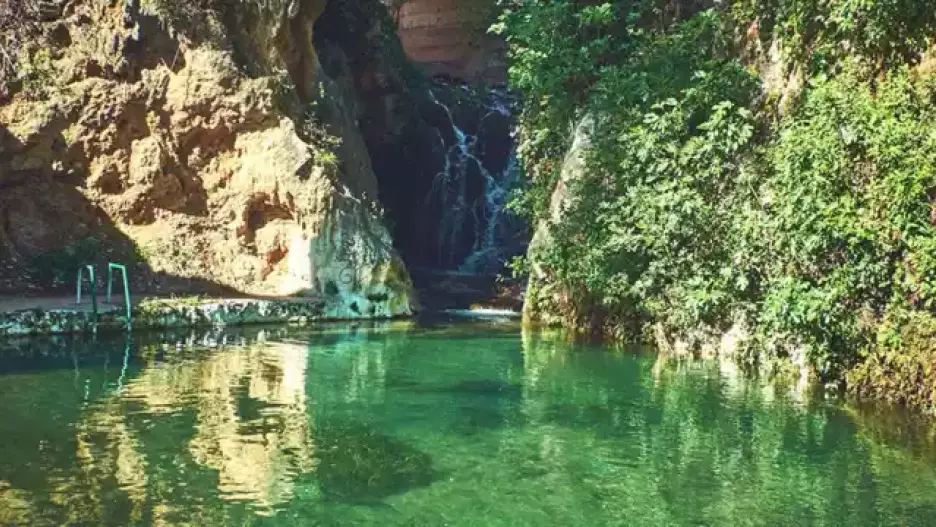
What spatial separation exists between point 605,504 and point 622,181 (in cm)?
1180

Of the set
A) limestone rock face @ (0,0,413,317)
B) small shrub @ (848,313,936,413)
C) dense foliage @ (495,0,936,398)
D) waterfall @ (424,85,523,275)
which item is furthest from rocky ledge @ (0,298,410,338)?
small shrub @ (848,313,936,413)

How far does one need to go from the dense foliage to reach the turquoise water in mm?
1388

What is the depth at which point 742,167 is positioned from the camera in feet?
53.7

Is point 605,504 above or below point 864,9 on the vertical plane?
below

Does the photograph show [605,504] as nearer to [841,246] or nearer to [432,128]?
[841,246]

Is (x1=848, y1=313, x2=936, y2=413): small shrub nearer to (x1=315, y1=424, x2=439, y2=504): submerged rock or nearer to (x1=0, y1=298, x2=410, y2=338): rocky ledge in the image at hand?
(x1=315, y1=424, x2=439, y2=504): submerged rock

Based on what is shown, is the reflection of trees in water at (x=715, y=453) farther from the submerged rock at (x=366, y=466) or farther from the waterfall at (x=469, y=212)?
the waterfall at (x=469, y=212)

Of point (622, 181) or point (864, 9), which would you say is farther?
point (622, 181)

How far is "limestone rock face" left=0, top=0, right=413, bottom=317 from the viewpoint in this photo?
23.9 m

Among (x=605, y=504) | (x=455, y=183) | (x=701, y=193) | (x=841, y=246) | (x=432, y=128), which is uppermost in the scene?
(x=432, y=128)

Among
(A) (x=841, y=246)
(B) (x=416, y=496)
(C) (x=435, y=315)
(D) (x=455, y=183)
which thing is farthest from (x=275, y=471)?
(D) (x=455, y=183)

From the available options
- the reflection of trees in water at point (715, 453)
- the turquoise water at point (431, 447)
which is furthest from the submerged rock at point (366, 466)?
the reflection of trees in water at point (715, 453)

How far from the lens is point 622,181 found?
1875cm

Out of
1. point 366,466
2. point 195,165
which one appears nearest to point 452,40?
point 195,165
